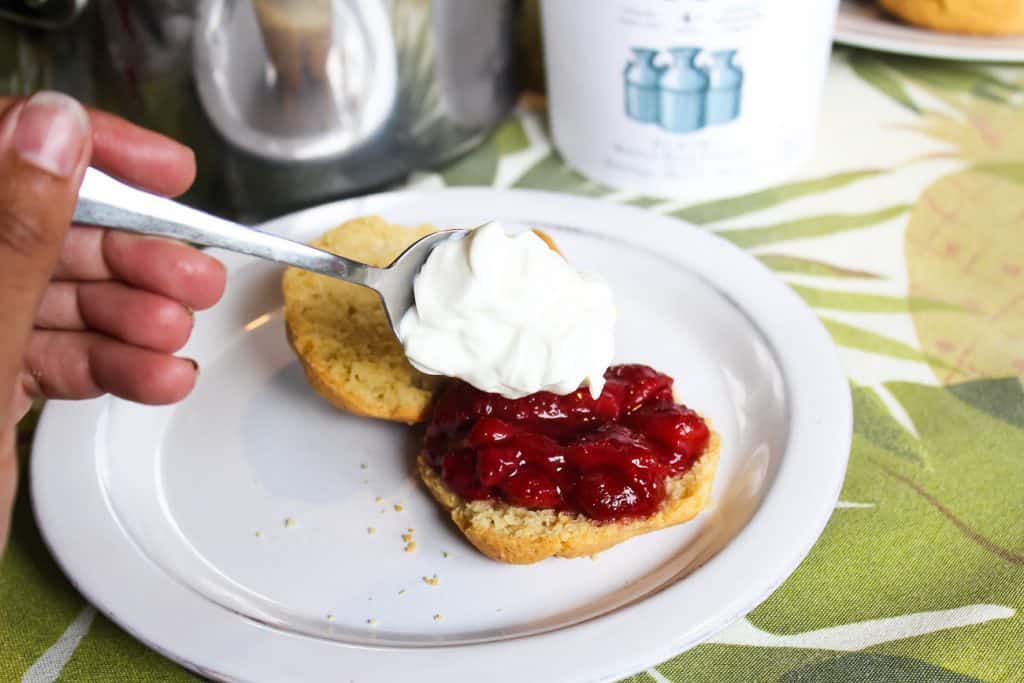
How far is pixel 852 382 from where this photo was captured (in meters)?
1.61

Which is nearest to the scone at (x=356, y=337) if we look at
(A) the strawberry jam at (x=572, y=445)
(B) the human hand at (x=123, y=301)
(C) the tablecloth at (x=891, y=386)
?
(A) the strawberry jam at (x=572, y=445)

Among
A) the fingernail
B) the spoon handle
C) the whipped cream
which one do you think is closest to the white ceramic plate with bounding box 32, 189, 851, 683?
the whipped cream

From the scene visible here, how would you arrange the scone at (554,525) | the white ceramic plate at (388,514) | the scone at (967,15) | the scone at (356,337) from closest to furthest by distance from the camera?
the white ceramic plate at (388,514) < the scone at (554,525) < the scone at (356,337) < the scone at (967,15)

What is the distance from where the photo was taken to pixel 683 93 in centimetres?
190

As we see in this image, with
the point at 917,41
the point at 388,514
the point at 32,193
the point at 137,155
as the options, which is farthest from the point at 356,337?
the point at 917,41

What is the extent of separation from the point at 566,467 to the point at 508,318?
0.69 ft

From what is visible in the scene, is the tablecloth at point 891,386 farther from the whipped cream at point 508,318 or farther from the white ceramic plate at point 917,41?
the whipped cream at point 508,318

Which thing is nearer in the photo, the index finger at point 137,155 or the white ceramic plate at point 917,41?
the index finger at point 137,155

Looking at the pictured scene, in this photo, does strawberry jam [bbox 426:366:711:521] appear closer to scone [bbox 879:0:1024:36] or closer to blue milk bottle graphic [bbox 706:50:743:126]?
blue milk bottle graphic [bbox 706:50:743:126]

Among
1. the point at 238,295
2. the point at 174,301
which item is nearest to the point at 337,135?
the point at 238,295

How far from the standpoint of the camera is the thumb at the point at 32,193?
3.01ft

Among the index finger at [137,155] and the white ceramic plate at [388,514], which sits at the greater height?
the index finger at [137,155]

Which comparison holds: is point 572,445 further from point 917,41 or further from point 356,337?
point 917,41

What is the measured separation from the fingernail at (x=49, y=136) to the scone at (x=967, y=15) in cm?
196
